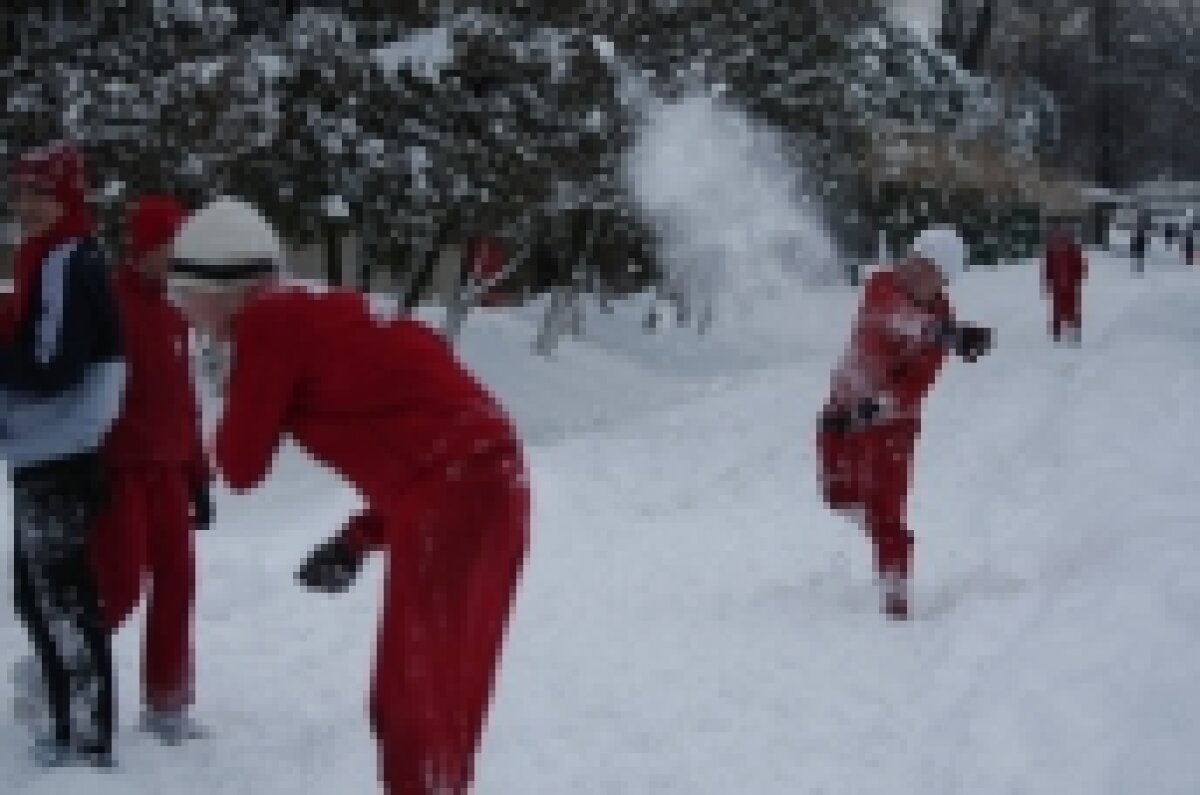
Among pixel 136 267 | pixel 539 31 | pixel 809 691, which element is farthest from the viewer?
pixel 539 31

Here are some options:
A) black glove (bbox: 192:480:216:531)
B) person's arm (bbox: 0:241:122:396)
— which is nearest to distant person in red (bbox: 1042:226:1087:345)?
black glove (bbox: 192:480:216:531)

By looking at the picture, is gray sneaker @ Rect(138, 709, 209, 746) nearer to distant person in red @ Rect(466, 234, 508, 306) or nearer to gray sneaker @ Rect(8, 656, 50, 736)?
gray sneaker @ Rect(8, 656, 50, 736)

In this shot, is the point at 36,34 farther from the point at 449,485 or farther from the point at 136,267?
the point at 449,485

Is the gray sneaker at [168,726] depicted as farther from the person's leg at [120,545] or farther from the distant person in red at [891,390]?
the distant person in red at [891,390]

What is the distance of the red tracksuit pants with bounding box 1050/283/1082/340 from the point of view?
18.8 meters

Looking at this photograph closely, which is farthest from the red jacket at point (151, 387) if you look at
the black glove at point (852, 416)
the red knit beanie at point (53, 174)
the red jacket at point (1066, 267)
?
the red jacket at point (1066, 267)

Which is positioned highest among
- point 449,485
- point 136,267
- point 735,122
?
point 735,122

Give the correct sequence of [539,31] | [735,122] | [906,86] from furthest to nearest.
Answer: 1. [906,86]
2. [735,122]
3. [539,31]

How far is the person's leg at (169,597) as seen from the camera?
14.3 feet

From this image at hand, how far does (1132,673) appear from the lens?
16.0 ft

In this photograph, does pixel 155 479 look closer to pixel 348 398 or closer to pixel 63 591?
pixel 63 591

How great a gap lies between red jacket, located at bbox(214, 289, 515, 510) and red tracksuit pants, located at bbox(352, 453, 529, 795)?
0.07m

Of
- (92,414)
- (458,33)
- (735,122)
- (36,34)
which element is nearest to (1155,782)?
(92,414)

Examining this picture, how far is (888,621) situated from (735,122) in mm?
8614
